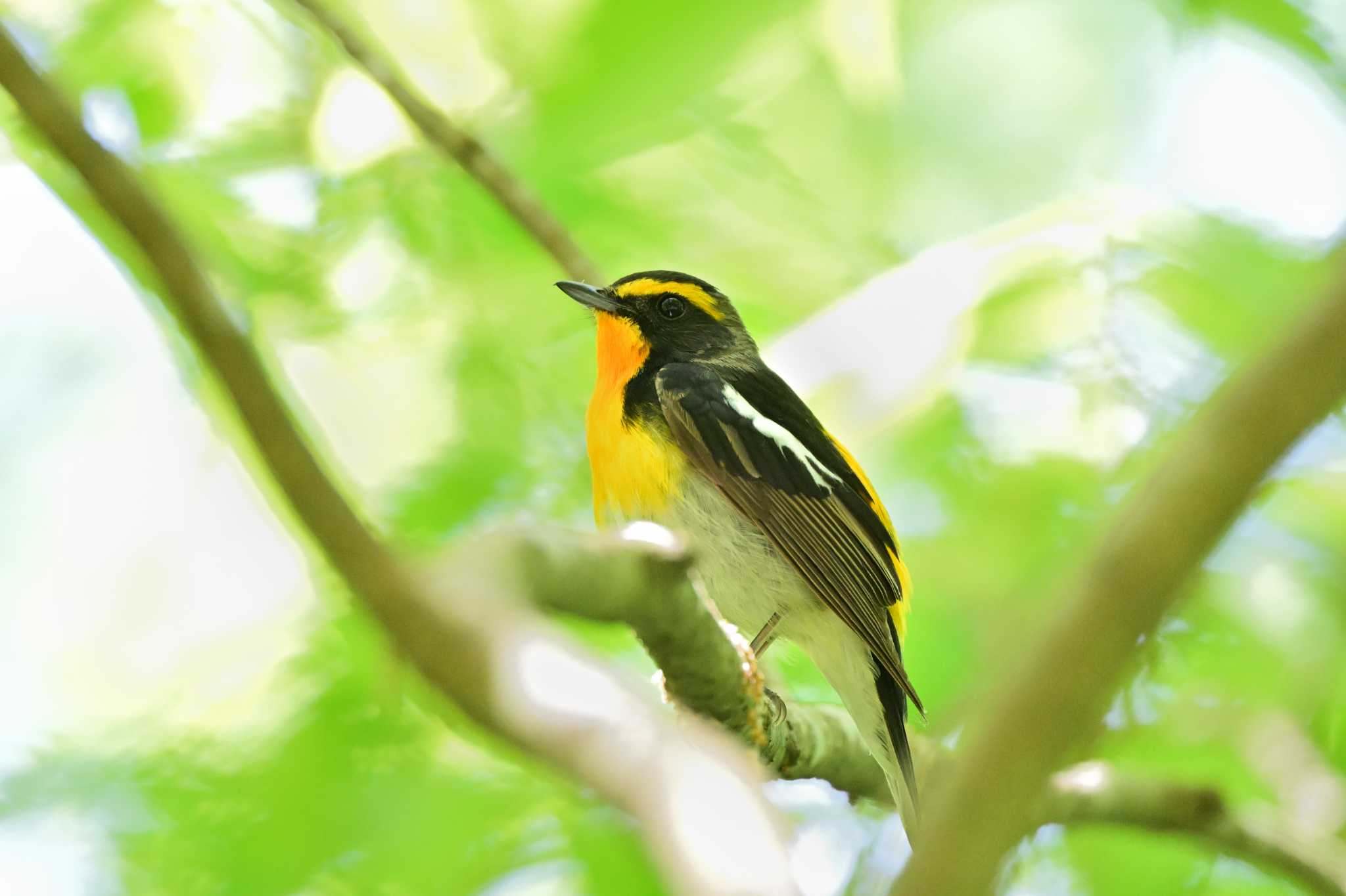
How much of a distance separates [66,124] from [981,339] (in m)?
3.57

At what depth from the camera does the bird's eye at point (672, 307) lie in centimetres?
521

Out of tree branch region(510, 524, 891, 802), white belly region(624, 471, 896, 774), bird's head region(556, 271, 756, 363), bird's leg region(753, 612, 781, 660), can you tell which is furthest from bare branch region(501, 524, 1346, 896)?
bird's head region(556, 271, 756, 363)

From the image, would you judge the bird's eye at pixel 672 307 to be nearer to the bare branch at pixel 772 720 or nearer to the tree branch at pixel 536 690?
the bare branch at pixel 772 720

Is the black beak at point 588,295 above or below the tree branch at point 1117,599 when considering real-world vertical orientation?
above

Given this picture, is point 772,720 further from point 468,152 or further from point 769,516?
point 468,152

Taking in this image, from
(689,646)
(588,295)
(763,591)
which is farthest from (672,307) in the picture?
(689,646)

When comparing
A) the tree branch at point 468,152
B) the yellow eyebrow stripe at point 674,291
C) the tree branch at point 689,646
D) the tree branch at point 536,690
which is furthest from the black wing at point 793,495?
the tree branch at point 536,690

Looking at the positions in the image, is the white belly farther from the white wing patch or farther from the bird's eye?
the bird's eye

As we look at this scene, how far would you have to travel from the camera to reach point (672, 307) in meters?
5.25

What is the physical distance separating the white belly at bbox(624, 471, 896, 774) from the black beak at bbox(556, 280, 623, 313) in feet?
2.71

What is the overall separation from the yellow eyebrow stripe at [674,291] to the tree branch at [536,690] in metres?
3.46

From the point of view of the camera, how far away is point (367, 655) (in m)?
3.62

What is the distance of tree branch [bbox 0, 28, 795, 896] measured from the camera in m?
1.27

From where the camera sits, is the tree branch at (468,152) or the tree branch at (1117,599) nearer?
the tree branch at (1117,599)
